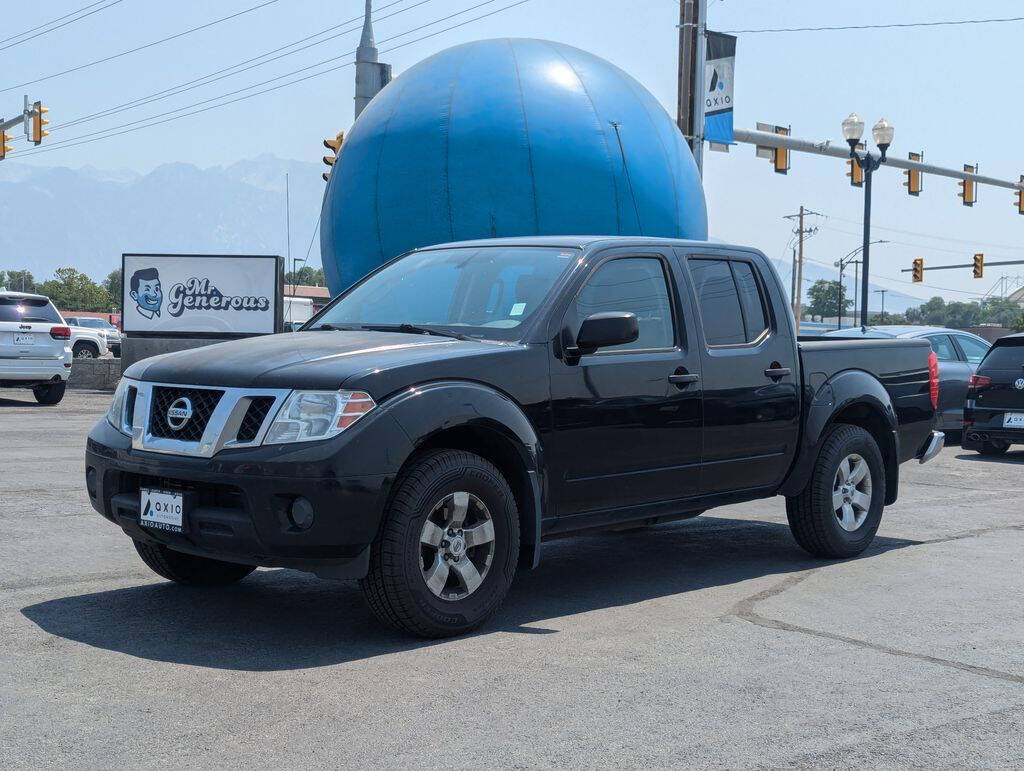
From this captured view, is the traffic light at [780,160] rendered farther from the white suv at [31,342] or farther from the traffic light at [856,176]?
the white suv at [31,342]

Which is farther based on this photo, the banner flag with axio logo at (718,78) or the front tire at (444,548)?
the banner flag with axio logo at (718,78)

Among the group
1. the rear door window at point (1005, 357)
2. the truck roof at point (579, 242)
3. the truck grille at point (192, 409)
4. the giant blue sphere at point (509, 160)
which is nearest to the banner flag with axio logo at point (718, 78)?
the giant blue sphere at point (509, 160)

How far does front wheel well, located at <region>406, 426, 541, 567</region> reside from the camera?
547 cm

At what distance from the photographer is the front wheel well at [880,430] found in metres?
7.77

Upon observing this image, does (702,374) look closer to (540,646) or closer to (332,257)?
(540,646)

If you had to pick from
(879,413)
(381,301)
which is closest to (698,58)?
(879,413)

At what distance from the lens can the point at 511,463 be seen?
5.59 metres

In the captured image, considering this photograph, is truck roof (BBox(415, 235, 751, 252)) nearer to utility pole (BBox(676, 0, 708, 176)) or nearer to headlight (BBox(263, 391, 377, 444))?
headlight (BBox(263, 391, 377, 444))

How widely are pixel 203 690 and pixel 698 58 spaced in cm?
2052

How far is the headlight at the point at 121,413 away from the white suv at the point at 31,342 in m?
14.5

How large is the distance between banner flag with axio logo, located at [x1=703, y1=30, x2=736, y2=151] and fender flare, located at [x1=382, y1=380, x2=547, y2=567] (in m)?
18.7

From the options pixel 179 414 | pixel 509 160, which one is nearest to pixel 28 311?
pixel 509 160

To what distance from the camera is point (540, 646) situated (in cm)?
514

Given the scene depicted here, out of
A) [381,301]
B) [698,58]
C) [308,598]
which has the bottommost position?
[308,598]
